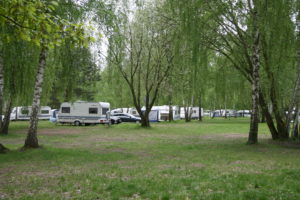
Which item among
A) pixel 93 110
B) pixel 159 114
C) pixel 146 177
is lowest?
pixel 146 177

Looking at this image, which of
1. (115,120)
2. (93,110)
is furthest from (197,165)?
(115,120)

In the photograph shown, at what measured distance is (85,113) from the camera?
30.8 metres

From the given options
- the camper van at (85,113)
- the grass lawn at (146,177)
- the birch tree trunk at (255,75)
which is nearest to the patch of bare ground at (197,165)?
the grass lawn at (146,177)

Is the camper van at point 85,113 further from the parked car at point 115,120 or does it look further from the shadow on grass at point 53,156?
the shadow on grass at point 53,156

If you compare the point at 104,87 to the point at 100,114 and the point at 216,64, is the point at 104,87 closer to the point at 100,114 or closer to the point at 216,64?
the point at 100,114

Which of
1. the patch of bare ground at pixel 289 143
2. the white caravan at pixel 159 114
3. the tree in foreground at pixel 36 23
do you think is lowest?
the patch of bare ground at pixel 289 143

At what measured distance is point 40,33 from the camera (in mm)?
4414

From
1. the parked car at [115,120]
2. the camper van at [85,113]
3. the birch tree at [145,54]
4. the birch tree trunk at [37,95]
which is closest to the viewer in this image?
the birch tree trunk at [37,95]

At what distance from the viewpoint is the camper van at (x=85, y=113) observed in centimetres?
3058

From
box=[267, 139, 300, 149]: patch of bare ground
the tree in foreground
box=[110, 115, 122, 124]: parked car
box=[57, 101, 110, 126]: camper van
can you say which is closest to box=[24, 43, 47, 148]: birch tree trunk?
the tree in foreground

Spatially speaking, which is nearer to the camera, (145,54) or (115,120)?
(145,54)

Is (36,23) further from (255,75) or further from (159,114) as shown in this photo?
(159,114)

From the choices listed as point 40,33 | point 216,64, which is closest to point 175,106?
point 216,64

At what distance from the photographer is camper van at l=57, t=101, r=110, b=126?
100 feet
